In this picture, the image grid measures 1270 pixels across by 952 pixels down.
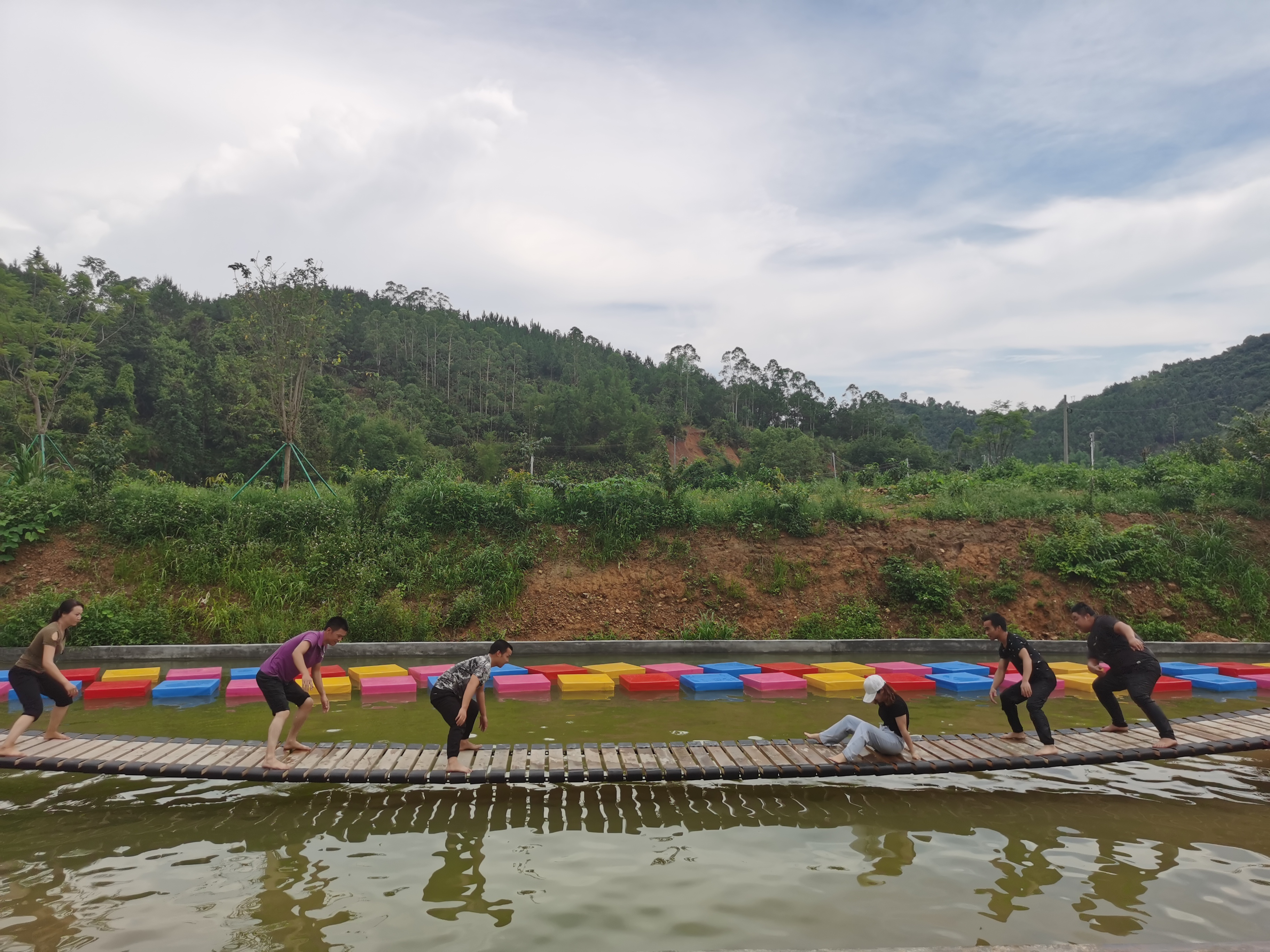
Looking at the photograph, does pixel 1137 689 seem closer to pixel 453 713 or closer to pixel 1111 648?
pixel 1111 648

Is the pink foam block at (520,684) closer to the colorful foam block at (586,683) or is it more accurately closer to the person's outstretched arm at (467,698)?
the colorful foam block at (586,683)

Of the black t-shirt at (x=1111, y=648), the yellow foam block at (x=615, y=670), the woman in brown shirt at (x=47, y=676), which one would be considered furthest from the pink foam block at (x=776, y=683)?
the woman in brown shirt at (x=47, y=676)

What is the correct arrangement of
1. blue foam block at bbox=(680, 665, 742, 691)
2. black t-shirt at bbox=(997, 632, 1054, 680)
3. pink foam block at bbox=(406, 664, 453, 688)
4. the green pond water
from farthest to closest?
pink foam block at bbox=(406, 664, 453, 688)
blue foam block at bbox=(680, 665, 742, 691)
black t-shirt at bbox=(997, 632, 1054, 680)
the green pond water

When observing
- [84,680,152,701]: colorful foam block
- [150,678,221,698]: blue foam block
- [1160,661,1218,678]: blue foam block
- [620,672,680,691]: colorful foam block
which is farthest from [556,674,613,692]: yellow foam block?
[1160,661,1218,678]: blue foam block

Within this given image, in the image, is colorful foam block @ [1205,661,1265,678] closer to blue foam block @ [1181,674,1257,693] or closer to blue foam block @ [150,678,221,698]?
blue foam block @ [1181,674,1257,693]

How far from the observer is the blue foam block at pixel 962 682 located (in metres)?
12.7

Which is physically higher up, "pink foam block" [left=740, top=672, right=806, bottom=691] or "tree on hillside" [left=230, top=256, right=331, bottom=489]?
"tree on hillside" [left=230, top=256, right=331, bottom=489]

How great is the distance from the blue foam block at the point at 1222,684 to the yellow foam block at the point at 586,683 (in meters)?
9.49

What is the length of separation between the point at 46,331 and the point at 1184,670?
47.2 meters

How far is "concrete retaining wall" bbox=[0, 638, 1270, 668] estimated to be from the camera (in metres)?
15.8

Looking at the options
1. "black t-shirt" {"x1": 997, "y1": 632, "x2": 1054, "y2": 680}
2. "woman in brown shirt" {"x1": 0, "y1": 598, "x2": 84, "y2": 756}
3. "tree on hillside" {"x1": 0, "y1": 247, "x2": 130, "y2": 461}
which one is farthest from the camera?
"tree on hillside" {"x1": 0, "y1": 247, "x2": 130, "y2": 461}

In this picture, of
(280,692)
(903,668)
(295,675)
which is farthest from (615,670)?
(280,692)

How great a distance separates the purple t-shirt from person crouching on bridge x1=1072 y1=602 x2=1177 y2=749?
841cm

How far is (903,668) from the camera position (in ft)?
43.7
